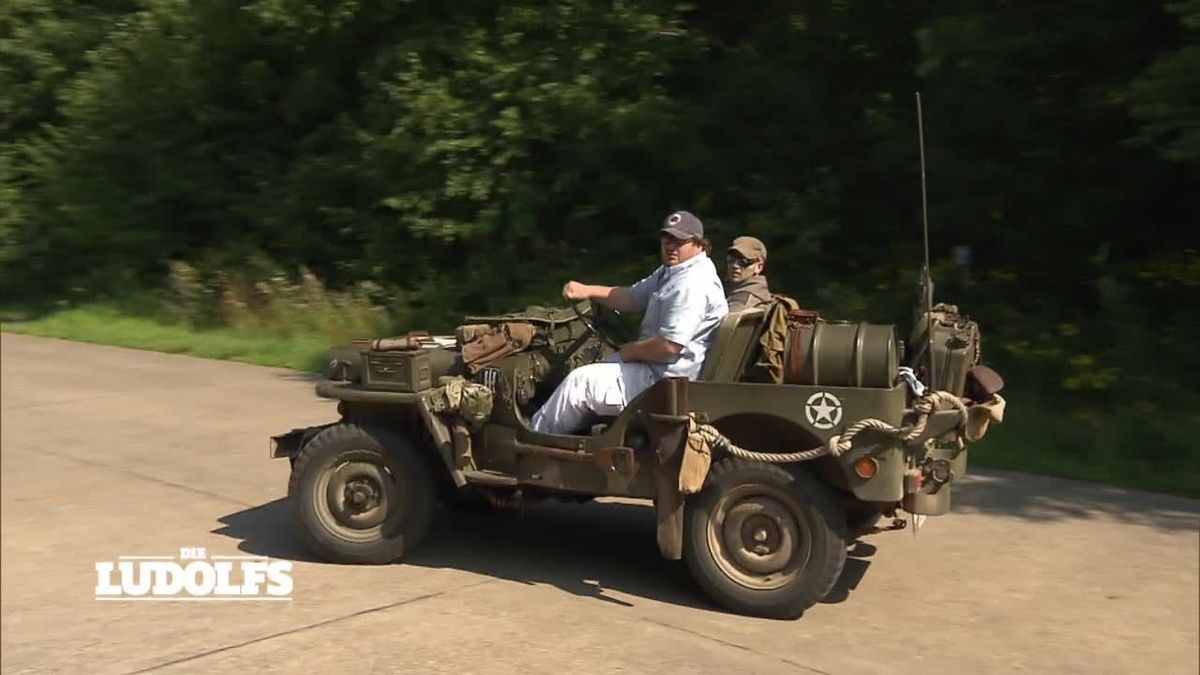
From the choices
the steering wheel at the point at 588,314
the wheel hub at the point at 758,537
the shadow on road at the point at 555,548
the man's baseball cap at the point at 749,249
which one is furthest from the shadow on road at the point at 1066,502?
the steering wheel at the point at 588,314

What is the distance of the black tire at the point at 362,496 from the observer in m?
6.70

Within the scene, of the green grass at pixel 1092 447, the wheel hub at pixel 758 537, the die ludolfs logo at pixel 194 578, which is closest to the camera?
the wheel hub at pixel 758 537

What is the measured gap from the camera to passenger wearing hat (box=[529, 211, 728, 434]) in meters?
6.24

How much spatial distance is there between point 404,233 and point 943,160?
6874 millimetres

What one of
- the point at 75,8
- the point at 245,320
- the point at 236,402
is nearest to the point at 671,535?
the point at 236,402

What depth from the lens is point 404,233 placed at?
16.8m

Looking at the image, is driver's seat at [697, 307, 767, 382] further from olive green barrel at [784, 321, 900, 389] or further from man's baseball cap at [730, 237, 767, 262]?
man's baseball cap at [730, 237, 767, 262]

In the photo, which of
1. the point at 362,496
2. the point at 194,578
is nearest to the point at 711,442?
the point at 362,496

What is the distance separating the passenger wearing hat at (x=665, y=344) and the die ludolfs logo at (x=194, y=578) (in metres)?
1.50

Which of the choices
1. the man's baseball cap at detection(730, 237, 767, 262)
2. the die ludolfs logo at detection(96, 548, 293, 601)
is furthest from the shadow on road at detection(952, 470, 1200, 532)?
the die ludolfs logo at detection(96, 548, 293, 601)

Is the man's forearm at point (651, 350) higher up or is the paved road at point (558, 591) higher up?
the man's forearm at point (651, 350)

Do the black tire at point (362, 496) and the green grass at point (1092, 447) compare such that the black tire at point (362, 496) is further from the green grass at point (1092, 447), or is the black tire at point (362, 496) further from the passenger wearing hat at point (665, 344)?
the green grass at point (1092, 447)

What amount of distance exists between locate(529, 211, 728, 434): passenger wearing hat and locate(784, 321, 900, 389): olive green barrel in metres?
0.46

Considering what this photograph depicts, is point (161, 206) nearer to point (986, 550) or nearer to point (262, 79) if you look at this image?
point (262, 79)
